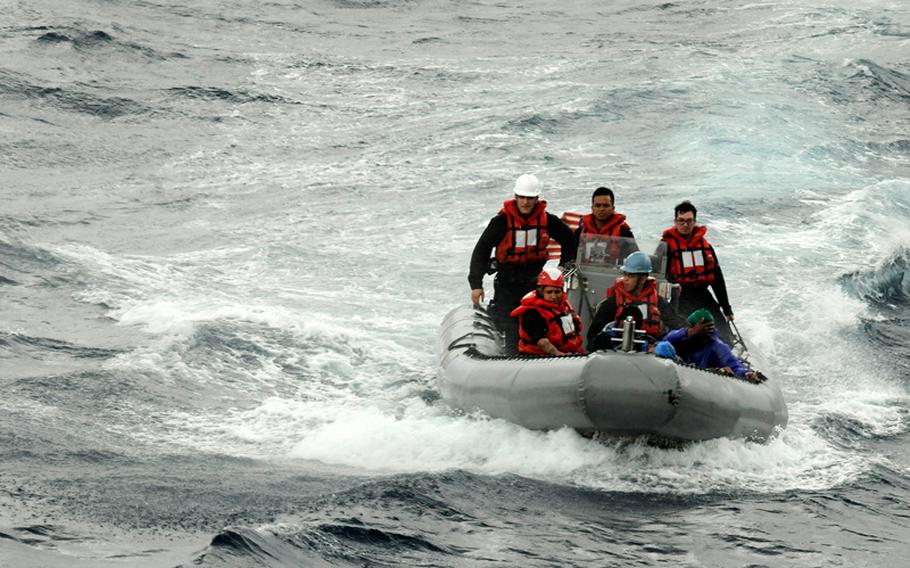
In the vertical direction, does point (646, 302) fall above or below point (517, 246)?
below

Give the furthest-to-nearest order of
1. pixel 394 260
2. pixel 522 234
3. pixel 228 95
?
1. pixel 228 95
2. pixel 394 260
3. pixel 522 234

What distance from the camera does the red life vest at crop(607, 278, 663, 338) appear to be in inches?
408

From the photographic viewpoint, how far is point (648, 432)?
9508mm

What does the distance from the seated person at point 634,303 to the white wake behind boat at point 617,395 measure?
610 mm

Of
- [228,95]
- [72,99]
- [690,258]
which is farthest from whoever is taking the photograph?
[228,95]

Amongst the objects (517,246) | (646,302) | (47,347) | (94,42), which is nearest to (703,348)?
(646,302)

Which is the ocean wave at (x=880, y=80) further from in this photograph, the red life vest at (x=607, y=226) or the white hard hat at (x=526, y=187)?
the white hard hat at (x=526, y=187)

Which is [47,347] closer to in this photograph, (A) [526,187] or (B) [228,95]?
(A) [526,187]

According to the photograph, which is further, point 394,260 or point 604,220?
point 394,260

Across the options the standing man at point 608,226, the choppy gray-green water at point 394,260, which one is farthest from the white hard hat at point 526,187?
the choppy gray-green water at point 394,260

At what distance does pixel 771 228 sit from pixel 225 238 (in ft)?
20.4

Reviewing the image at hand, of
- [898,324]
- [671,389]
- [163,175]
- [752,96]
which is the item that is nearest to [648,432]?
[671,389]

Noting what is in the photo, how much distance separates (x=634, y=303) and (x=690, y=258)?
5.31 feet

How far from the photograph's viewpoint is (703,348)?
34.4 feet
